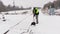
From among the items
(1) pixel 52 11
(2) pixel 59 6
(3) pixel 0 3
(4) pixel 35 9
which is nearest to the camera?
(4) pixel 35 9

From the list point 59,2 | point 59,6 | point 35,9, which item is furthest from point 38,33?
point 59,2

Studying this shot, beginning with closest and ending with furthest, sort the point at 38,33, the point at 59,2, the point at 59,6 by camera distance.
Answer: the point at 38,33 → the point at 59,6 → the point at 59,2

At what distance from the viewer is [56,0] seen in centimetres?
7281

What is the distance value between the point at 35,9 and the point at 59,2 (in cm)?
5724

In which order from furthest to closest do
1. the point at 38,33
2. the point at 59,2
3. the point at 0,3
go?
1. the point at 0,3
2. the point at 59,2
3. the point at 38,33

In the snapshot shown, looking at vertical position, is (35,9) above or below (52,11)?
above

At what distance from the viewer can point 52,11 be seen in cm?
3969

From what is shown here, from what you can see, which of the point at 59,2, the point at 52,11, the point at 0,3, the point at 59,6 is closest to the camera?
the point at 52,11

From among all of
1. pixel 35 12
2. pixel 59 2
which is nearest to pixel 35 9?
pixel 35 12

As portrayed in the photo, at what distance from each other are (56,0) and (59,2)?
2568 millimetres

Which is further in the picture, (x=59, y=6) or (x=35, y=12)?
(x=59, y=6)

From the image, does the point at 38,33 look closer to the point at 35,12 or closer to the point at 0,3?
the point at 35,12

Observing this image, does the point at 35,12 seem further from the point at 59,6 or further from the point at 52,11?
the point at 59,6

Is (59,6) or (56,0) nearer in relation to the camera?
(59,6)
